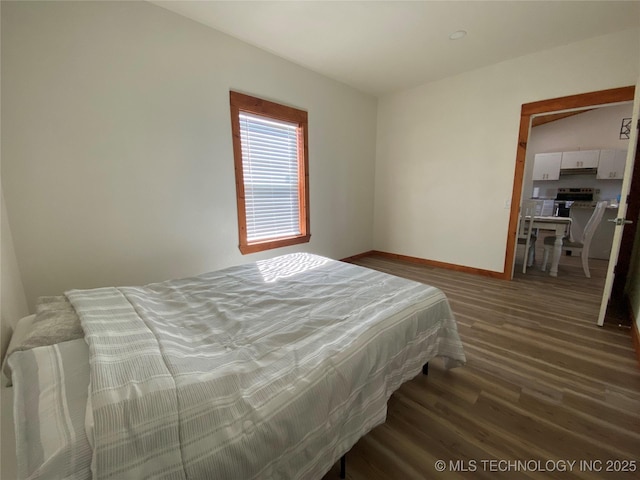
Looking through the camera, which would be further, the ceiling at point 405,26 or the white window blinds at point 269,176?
the white window blinds at point 269,176

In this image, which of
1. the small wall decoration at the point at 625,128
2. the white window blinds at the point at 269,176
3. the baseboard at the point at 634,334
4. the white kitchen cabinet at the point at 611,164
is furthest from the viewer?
the white kitchen cabinet at the point at 611,164

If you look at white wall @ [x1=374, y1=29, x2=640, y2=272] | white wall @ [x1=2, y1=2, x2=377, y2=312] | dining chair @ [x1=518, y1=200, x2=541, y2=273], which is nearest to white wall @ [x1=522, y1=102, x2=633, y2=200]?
dining chair @ [x1=518, y1=200, x2=541, y2=273]

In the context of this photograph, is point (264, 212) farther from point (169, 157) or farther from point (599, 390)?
point (599, 390)

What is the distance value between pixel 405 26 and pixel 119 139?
288cm

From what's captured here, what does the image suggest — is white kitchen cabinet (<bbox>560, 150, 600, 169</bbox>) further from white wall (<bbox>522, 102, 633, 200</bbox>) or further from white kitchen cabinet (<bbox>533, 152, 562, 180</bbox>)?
white wall (<bbox>522, 102, 633, 200</bbox>)

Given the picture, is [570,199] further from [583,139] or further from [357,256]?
[357,256]

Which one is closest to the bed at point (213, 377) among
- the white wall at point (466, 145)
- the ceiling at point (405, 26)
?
the ceiling at point (405, 26)

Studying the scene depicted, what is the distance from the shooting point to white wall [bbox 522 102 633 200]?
19.1 ft

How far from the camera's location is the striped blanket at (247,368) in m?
0.65

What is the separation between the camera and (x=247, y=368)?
2.99ft

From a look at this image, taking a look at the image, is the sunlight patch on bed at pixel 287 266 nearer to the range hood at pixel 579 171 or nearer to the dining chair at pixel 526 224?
the dining chair at pixel 526 224

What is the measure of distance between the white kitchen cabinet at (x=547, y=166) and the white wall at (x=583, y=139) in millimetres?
137

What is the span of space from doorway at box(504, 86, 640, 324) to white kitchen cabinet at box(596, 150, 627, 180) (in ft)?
14.2

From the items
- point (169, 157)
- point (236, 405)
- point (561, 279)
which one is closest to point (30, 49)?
point (169, 157)
